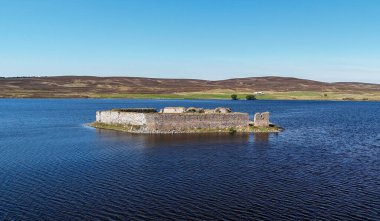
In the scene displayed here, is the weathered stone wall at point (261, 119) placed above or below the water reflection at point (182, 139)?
above

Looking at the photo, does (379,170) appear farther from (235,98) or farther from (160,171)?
(235,98)

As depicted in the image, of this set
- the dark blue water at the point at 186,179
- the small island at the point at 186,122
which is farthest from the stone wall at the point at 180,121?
the dark blue water at the point at 186,179

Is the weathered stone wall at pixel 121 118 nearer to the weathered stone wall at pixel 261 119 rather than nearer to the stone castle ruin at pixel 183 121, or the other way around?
the stone castle ruin at pixel 183 121

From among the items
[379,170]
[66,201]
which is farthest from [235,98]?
[66,201]

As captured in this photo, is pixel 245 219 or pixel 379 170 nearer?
pixel 245 219

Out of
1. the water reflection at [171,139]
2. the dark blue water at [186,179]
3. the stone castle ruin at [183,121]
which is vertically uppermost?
the stone castle ruin at [183,121]

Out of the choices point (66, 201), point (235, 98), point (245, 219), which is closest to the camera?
point (245, 219)

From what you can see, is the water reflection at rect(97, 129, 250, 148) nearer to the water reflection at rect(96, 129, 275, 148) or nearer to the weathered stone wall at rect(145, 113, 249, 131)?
the water reflection at rect(96, 129, 275, 148)

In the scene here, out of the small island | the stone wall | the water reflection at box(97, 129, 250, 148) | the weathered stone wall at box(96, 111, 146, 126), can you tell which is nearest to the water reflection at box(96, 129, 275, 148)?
the water reflection at box(97, 129, 250, 148)
